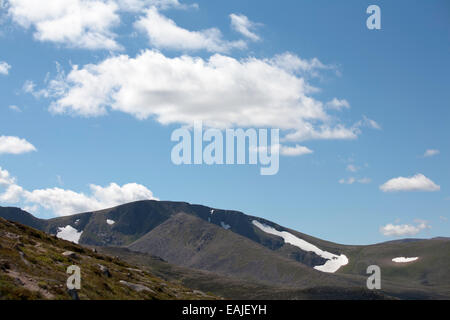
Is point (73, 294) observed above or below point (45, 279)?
below

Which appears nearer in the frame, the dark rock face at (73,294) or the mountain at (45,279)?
the mountain at (45,279)

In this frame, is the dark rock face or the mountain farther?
the dark rock face
